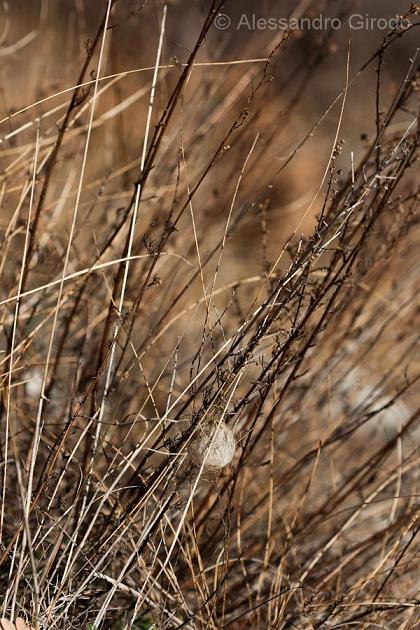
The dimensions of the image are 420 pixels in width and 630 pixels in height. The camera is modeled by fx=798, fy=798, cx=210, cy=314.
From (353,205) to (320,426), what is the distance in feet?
4.04

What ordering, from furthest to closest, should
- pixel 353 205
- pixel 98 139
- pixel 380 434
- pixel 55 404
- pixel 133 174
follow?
pixel 98 139 < pixel 380 434 < pixel 133 174 < pixel 55 404 < pixel 353 205

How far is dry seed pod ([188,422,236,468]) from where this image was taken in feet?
4.14

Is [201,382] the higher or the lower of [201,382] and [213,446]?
the lower

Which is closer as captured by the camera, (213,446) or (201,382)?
(213,446)

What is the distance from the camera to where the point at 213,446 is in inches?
49.5

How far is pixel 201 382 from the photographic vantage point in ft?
7.30

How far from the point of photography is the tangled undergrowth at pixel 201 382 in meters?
1.26

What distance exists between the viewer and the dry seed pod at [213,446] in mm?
1261

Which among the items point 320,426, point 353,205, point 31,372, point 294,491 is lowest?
point 294,491

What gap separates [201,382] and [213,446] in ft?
3.18

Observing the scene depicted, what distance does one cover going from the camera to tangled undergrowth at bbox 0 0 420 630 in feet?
4.15

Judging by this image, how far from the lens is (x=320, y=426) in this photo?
7.61 feet

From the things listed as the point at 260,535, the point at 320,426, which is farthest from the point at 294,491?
the point at 260,535

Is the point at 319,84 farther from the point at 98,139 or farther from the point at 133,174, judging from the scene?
the point at 133,174
